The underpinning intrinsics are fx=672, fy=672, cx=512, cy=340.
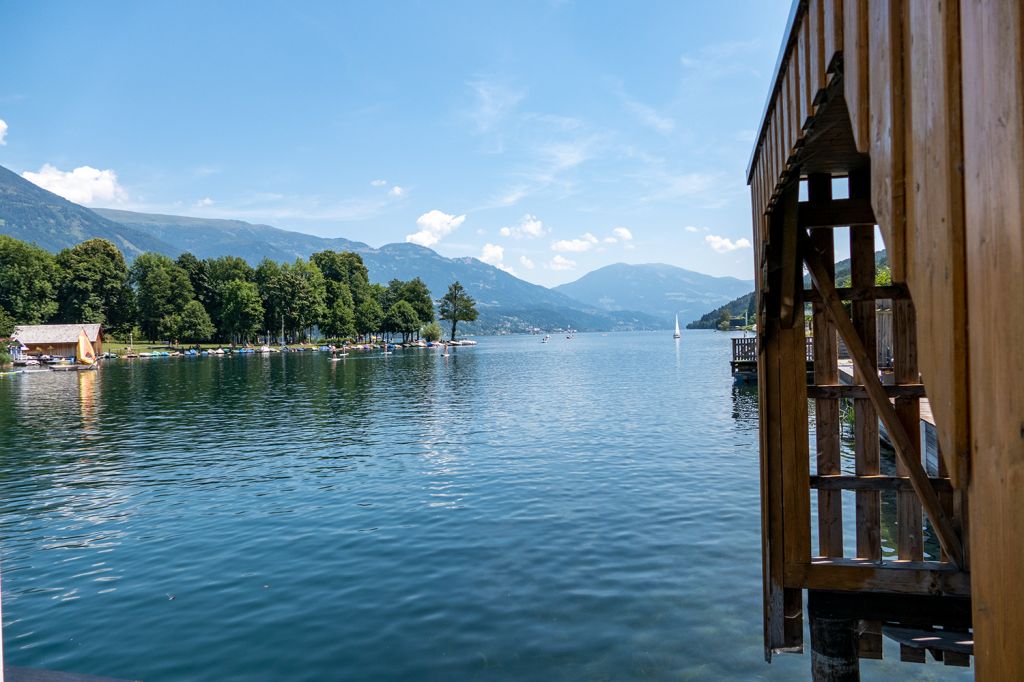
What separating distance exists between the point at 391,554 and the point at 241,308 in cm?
12335

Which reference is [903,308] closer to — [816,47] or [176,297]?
[816,47]

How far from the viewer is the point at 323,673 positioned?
8148mm


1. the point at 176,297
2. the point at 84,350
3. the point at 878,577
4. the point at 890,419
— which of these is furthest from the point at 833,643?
the point at 176,297

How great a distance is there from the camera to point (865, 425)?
6.03 m

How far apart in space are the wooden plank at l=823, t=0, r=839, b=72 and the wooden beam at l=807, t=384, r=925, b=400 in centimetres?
370

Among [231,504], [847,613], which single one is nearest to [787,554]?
[847,613]

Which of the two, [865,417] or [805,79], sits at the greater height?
[805,79]

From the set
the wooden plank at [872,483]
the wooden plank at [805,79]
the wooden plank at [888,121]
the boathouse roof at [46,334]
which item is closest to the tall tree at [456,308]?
the boathouse roof at [46,334]

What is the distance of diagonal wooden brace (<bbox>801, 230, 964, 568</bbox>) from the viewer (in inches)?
197

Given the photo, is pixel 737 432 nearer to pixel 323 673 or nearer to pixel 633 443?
pixel 633 443

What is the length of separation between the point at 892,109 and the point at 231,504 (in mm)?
17228

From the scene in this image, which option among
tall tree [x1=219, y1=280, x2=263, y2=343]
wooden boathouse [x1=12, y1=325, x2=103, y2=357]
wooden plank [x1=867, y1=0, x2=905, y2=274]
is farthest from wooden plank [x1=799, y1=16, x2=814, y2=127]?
tall tree [x1=219, y1=280, x2=263, y2=343]

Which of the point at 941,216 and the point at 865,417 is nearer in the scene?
the point at 941,216

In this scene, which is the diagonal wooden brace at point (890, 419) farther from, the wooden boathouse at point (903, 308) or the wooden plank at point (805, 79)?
the wooden plank at point (805, 79)
